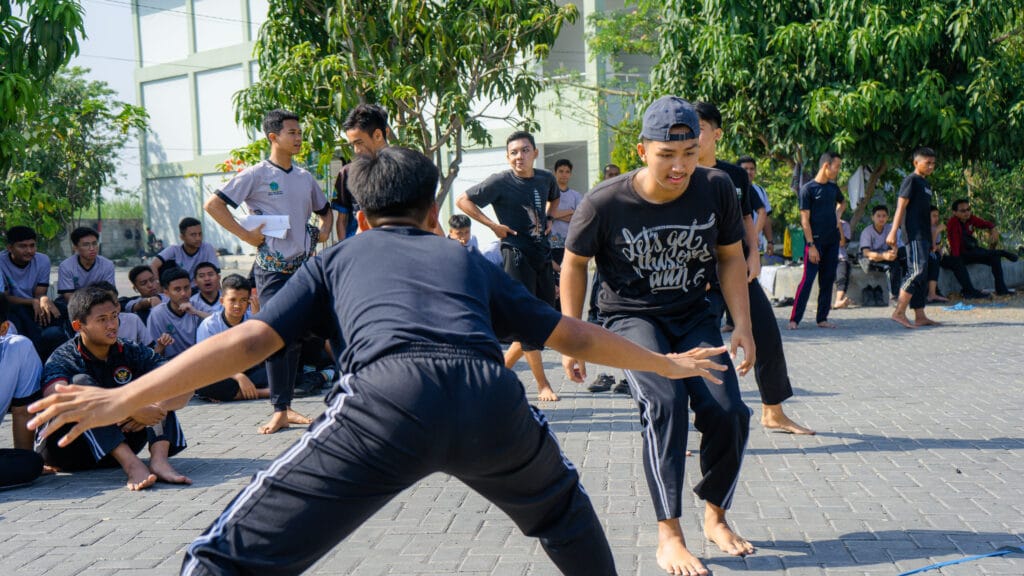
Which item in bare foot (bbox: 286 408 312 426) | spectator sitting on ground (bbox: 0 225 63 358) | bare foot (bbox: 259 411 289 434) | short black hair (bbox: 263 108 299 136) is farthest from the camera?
spectator sitting on ground (bbox: 0 225 63 358)

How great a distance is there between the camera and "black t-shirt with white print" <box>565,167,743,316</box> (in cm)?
423

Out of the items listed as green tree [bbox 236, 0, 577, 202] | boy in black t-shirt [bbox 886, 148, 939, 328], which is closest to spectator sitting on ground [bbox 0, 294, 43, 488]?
green tree [bbox 236, 0, 577, 202]

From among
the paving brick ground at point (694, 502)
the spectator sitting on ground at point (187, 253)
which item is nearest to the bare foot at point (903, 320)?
the paving brick ground at point (694, 502)

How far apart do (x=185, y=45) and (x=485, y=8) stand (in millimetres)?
37159

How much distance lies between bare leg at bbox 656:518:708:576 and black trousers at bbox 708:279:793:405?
1.91 meters

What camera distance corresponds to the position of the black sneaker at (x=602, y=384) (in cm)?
841

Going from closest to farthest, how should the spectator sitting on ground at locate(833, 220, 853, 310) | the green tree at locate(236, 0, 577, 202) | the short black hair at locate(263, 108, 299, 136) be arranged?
the short black hair at locate(263, 108, 299, 136), the green tree at locate(236, 0, 577, 202), the spectator sitting on ground at locate(833, 220, 853, 310)

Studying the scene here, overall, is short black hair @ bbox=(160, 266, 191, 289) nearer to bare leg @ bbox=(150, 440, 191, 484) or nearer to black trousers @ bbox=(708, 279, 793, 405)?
bare leg @ bbox=(150, 440, 191, 484)

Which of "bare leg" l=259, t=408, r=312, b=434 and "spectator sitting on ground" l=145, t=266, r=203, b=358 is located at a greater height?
"spectator sitting on ground" l=145, t=266, r=203, b=358

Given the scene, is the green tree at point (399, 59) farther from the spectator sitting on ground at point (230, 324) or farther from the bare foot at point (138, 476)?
the bare foot at point (138, 476)

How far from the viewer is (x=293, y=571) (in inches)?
99.1

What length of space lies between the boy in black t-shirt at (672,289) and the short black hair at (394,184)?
4.68 feet

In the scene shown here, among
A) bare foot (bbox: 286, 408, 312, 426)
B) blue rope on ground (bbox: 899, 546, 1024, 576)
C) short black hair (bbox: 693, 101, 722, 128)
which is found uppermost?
short black hair (bbox: 693, 101, 722, 128)

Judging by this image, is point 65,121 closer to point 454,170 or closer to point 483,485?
point 454,170
